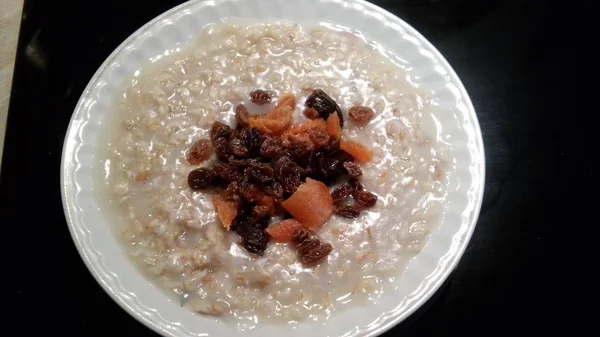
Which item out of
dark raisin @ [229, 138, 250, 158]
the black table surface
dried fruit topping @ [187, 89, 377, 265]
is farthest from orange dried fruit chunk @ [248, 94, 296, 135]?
the black table surface

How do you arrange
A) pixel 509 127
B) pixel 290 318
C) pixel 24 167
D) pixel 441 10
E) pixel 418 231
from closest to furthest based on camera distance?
pixel 290 318, pixel 418 231, pixel 24 167, pixel 509 127, pixel 441 10

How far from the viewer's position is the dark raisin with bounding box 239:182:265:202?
2125 millimetres

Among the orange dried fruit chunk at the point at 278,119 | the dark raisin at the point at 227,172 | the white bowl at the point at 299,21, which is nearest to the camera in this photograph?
the white bowl at the point at 299,21

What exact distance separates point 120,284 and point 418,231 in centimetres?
119

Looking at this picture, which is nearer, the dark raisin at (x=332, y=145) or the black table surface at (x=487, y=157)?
the dark raisin at (x=332, y=145)

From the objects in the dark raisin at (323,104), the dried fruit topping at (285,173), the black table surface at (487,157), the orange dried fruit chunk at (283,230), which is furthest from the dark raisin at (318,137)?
the black table surface at (487,157)

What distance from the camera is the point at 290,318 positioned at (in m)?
2.08

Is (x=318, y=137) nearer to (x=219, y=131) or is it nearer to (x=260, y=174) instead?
(x=260, y=174)

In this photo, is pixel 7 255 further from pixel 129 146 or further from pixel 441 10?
pixel 441 10

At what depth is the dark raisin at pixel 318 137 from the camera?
2221 millimetres

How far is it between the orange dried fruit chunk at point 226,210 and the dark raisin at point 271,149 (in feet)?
0.78

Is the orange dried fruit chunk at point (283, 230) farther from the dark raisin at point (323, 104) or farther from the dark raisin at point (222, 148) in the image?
the dark raisin at point (323, 104)

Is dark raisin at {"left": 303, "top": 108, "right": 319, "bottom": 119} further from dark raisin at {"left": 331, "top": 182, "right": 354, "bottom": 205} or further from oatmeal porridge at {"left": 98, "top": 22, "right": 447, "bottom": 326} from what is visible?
dark raisin at {"left": 331, "top": 182, "right": 354, "bottom": 205}

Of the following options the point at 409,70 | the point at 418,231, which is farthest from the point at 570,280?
the point at 409,70
